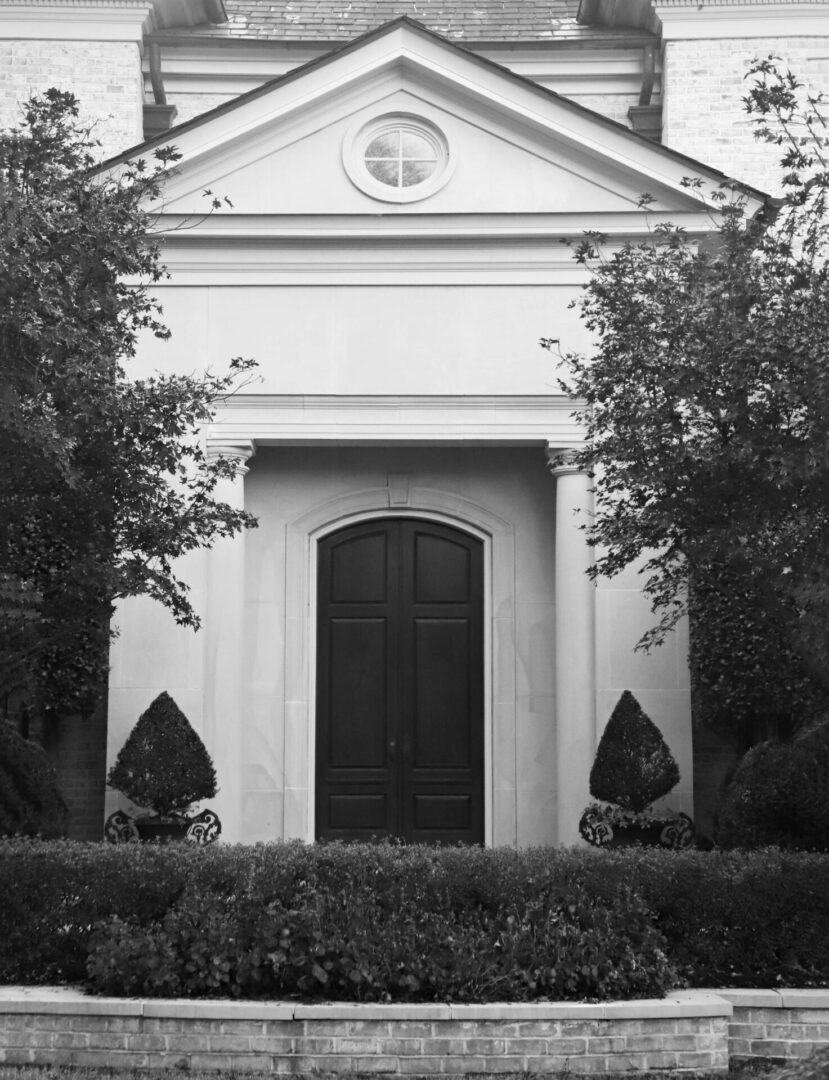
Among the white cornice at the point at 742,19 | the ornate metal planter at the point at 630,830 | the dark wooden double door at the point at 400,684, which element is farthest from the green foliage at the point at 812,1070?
the white cornice at the point at 742,19

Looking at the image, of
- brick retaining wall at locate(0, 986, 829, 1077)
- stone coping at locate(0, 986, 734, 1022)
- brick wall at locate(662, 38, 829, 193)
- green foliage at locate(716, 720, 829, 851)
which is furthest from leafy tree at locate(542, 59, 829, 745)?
brick wall at locate(662, 38, 829, 193)

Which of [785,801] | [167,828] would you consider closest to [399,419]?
[167,828]

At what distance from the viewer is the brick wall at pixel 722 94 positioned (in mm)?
17172

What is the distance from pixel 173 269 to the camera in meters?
14.0

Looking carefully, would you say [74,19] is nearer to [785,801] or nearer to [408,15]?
[408,15]

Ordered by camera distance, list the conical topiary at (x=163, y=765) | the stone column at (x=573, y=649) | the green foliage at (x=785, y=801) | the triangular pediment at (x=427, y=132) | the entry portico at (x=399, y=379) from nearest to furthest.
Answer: the green foliage at (x=785, y=801), the conical topiary at (x=163, y=765), the stone column at (x=573, y=649), the entry portico at (x=399, y=379), the triangular pediment at (x=427, y=132)

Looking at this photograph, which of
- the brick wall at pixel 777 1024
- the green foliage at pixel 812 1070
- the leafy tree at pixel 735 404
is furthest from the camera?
the leafy tree at pixel 735 404

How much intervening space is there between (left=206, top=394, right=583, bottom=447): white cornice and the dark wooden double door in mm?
1291

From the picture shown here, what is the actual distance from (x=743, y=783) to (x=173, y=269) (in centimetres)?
727

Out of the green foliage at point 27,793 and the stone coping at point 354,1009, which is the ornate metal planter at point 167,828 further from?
the stone coping at point 354,1009

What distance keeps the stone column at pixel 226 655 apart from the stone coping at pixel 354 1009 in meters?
5.67

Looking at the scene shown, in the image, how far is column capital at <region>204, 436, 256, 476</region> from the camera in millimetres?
13859

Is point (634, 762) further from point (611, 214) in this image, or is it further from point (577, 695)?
point (611, 214)

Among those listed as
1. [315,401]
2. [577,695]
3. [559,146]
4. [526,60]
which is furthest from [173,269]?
[526,60]
